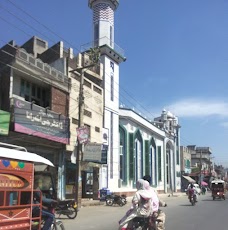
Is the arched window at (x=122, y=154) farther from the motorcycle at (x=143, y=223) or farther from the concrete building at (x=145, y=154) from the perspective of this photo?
the motorcycle at (x=143, y=223)

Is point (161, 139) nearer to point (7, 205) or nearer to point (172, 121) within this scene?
point (172, 121)

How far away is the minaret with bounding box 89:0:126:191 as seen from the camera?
124ft

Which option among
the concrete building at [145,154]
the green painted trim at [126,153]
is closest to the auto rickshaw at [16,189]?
the concrete building at [145,154]

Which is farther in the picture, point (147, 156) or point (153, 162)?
point (153, 162)

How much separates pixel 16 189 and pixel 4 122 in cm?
1440

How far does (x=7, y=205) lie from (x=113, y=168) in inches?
1221

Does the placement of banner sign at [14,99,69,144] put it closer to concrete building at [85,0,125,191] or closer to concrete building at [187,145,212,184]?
concrete building at [85,0,125,191]

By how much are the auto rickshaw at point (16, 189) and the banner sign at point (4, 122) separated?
13.3 metres

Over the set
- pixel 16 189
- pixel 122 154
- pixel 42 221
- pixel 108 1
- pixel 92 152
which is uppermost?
pixel 108 1

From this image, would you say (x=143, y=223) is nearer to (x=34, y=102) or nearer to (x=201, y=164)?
(x=34, y=102)

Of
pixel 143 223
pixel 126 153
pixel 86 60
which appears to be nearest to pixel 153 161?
pixel 126 153

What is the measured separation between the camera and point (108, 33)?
4169 cm

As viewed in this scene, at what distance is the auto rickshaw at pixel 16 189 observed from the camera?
303 inches

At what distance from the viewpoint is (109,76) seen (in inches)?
1535
